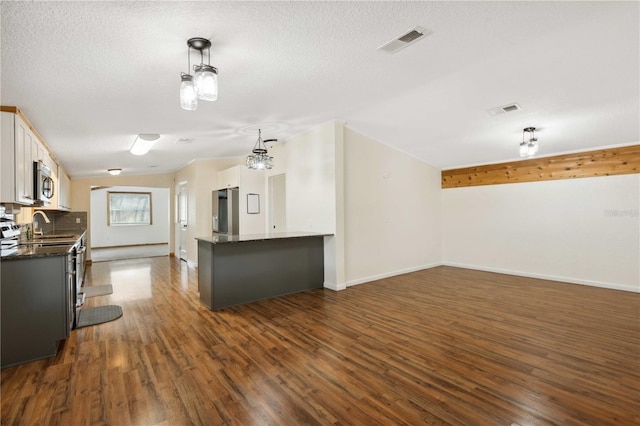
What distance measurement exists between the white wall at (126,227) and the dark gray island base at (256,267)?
281 inches

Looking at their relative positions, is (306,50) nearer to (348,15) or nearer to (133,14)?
(348,15)

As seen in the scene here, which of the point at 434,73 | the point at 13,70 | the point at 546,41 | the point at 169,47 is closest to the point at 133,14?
the point at 169,47

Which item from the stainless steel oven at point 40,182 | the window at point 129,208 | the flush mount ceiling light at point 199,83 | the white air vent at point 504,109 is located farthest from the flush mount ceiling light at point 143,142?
the window at point 129,208

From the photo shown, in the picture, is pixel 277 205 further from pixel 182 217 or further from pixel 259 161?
pixel 182 217

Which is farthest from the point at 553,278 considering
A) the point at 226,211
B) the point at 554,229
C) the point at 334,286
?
the point at 226,211

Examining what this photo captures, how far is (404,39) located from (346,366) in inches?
108

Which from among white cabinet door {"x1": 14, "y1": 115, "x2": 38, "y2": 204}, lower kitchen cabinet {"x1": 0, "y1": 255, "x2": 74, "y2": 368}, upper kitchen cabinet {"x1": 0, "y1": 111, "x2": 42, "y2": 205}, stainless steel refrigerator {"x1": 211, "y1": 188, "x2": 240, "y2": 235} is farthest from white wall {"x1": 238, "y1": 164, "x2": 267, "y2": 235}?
lower kitchen cabinet {"x1": 0, "y1": 255, "x2": 74, "y2": 368}

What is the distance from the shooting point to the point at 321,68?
284 centimetres

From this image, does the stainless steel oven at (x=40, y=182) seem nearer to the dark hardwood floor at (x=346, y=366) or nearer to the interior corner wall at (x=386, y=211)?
the dark hardwood floor at (x=346, y=366)

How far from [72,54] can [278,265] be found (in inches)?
132

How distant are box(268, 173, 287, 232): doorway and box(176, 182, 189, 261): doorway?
259 cm

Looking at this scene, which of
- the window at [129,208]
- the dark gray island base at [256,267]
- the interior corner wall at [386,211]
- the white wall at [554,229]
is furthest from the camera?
the window at [129,208]

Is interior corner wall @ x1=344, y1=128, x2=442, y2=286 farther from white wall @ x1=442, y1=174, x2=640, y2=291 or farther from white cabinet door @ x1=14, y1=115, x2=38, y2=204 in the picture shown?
white cabinet door @ x1=14, y1=115, x2=38, y2=204

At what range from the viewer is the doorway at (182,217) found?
7.99 m
